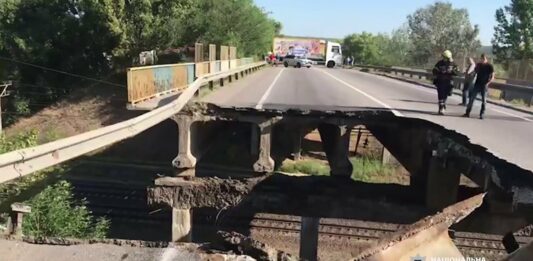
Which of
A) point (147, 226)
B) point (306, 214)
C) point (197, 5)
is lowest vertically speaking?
point (147, 226)

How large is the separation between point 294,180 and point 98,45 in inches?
1278

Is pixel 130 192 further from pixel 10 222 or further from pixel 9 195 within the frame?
pixel 10 222

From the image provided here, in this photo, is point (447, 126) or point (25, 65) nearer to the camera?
point (447, 126)

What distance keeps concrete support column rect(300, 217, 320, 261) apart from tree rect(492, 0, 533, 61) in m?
64.9

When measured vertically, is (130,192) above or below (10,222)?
below

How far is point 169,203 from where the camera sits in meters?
11.9

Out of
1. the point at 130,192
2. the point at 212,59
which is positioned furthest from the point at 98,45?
the point at 130,192

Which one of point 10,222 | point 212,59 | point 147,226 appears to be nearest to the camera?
point 10,222

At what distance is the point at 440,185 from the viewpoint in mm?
11680

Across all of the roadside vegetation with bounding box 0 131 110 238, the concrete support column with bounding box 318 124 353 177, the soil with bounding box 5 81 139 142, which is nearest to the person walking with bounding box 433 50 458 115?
the concrete support column with bounding box 318 124 353 177

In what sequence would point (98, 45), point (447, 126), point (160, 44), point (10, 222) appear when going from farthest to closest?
point (98, 45) < point (160, 44) < point (447, 126) < point (10, 222)

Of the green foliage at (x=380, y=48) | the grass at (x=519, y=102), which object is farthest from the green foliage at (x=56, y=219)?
the green foliage at (x=380, y=48)

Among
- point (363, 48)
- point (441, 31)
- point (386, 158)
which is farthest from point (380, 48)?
point (386, 158)

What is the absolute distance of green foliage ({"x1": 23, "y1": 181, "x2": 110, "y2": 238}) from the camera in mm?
10875
